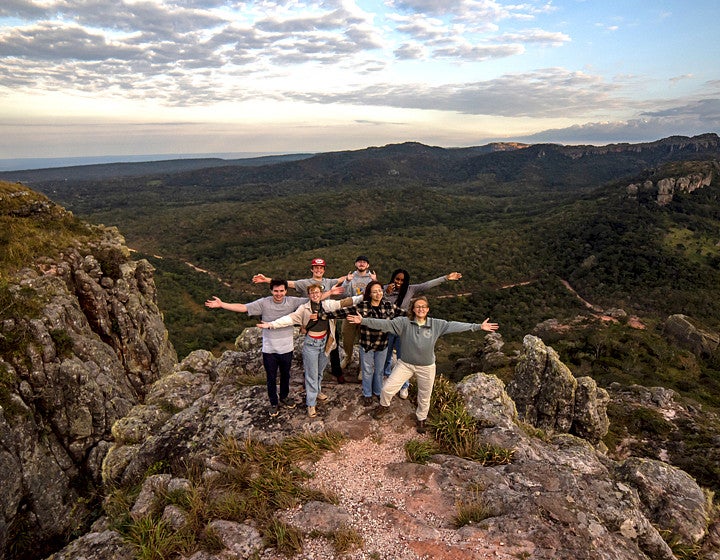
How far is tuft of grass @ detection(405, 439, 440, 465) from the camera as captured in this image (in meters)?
7.02

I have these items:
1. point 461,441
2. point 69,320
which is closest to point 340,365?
point 461,441

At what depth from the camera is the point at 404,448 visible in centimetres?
732

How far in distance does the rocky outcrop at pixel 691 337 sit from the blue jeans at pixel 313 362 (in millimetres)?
36009

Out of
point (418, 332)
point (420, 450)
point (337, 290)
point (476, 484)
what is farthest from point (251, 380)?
point (476, 484)

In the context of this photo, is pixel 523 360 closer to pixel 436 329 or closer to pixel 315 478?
pixel 436 329

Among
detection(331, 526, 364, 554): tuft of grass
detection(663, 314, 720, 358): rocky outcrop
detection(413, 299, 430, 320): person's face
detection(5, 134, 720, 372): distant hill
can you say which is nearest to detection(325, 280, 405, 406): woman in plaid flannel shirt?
detection(413, 299, 430, 320): person's face

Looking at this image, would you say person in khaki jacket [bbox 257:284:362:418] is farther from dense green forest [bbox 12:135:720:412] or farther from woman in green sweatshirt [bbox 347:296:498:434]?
dense green forest [bbox 12:135:720:412]

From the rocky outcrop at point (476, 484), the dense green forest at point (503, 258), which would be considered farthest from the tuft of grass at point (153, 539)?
the dense green forest at point (503, 258)

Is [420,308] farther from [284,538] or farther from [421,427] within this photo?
[284,538]

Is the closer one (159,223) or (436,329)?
(436,329)

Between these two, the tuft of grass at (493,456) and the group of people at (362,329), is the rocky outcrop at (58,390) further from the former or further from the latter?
the tuft of grass at (493,456)

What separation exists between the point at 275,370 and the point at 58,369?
840 cm

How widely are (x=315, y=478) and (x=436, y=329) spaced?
138 inches

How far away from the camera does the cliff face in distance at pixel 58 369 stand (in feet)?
32.0
